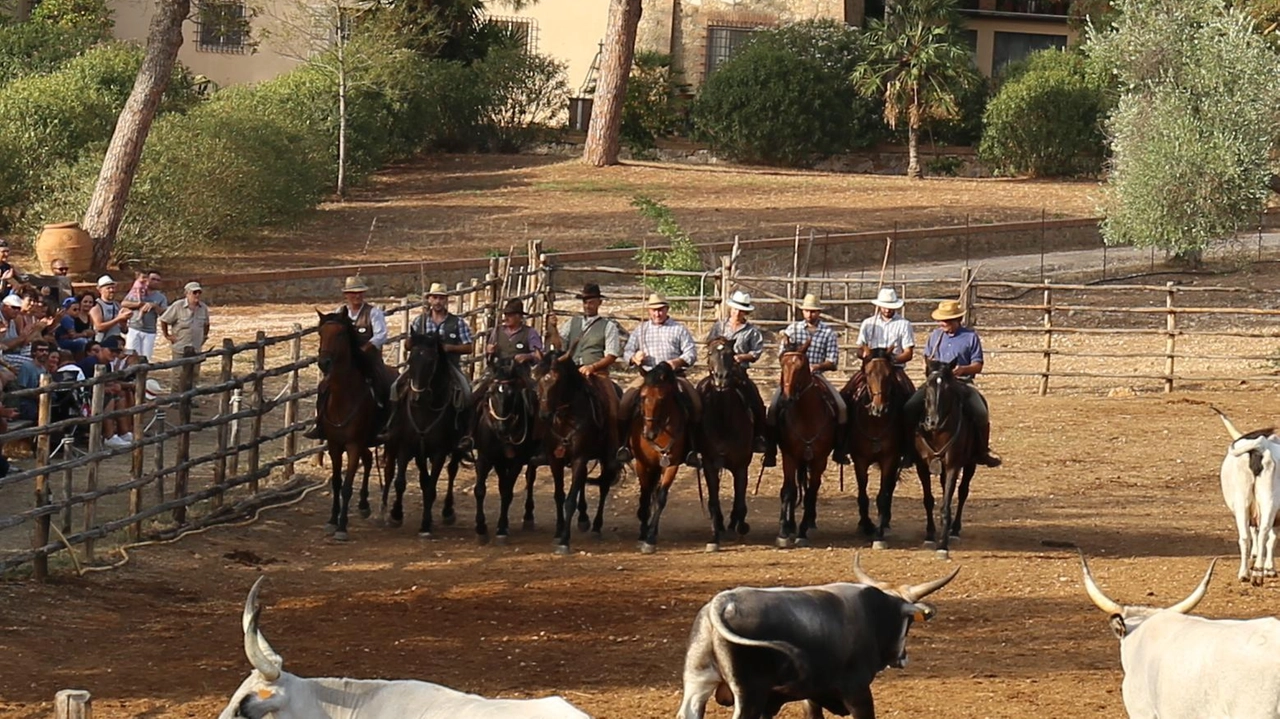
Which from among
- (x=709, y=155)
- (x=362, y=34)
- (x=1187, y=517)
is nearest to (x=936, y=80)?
(x=709, y=155)

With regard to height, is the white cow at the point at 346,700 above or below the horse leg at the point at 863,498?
above

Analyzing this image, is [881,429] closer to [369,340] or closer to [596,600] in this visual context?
[596,600]

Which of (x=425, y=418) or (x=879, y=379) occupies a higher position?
(x=879, y=379)

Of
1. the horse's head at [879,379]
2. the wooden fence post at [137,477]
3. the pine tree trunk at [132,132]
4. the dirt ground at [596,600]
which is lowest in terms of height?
the dirt ground at [596,600]

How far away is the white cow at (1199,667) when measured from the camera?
7.46m

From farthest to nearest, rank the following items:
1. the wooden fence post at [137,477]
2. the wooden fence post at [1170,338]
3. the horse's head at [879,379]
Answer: the wooden fence post at [1170,338] → the horse's head at [879,379] → the wooden fence post at [137,477]

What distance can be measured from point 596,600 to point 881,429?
129 inches

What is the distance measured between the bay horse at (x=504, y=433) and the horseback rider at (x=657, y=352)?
766mm

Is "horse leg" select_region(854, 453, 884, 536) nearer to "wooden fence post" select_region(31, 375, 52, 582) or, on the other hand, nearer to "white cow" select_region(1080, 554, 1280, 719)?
"wooden fence post" select_region(31, 375, 52, 582)

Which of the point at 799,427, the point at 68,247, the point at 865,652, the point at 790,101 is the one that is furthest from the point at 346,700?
the point at 790,101

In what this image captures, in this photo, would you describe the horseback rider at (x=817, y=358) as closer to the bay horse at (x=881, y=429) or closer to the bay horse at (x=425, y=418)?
the bay horse at (x=881, y=429)

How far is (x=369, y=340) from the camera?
16.0 meters

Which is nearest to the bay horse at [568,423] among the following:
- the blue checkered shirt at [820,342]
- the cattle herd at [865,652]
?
the blue checkered shirt at [820,342]

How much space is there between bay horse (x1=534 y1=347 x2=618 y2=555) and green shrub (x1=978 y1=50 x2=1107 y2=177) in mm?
30602
